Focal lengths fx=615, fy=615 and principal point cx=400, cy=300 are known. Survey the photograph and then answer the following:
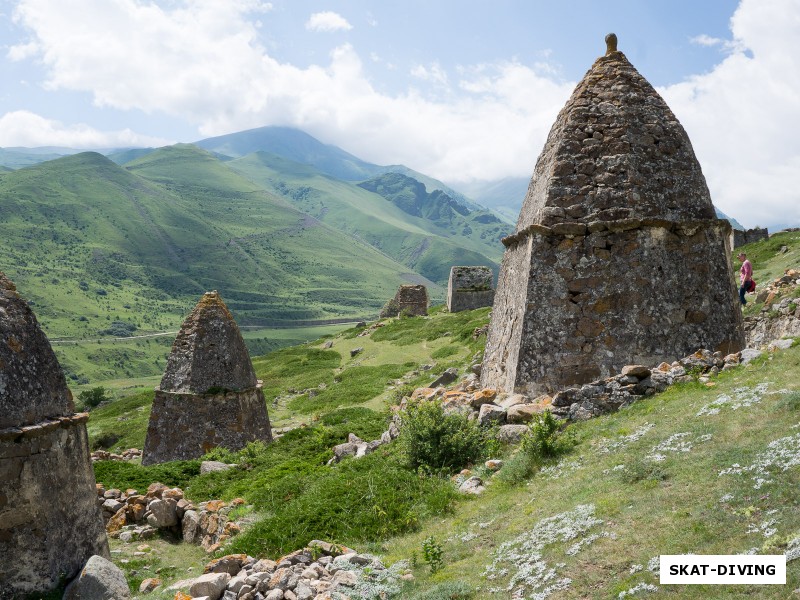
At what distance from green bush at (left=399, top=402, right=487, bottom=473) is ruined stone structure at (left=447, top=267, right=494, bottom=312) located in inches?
1380

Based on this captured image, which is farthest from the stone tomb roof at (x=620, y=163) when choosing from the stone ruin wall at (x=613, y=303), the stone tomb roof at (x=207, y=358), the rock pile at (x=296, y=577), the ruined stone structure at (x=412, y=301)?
the ruined stone structure at (x=412, y=301)

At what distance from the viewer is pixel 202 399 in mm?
16438

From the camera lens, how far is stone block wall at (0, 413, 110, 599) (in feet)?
23.8

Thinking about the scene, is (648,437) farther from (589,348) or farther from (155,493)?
(155,493)

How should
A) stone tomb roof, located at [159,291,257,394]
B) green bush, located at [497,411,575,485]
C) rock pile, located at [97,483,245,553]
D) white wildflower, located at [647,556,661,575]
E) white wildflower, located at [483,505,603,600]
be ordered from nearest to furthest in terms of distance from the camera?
1. white wildflower, located at [647,556,661,575]
2. white wildflower, located at [483,505,603,600]
3. green bush, located at [497,411,575,485]
4. rock pile, located at [97,483,245,553]
5. stone tomb roof, located at [159,291,257,394]

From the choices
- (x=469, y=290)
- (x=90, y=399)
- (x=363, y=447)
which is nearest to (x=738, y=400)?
(x=363, y=447)

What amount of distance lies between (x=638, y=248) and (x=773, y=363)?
3.16m

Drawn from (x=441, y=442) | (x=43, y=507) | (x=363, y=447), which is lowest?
(x=363, y=447)

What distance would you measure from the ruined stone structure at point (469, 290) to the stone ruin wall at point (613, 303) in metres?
34.1

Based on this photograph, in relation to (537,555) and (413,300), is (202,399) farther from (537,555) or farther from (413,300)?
(413,300)

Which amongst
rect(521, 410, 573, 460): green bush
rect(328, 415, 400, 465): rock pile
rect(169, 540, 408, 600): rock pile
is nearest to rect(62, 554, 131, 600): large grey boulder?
rect(169, 540, 408, 600): rock pile

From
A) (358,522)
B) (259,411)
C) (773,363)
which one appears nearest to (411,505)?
(358,522)

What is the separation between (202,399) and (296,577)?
34.1 feet

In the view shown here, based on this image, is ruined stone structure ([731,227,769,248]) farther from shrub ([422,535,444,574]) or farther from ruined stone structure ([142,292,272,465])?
shrub ([422,535,444,574])
